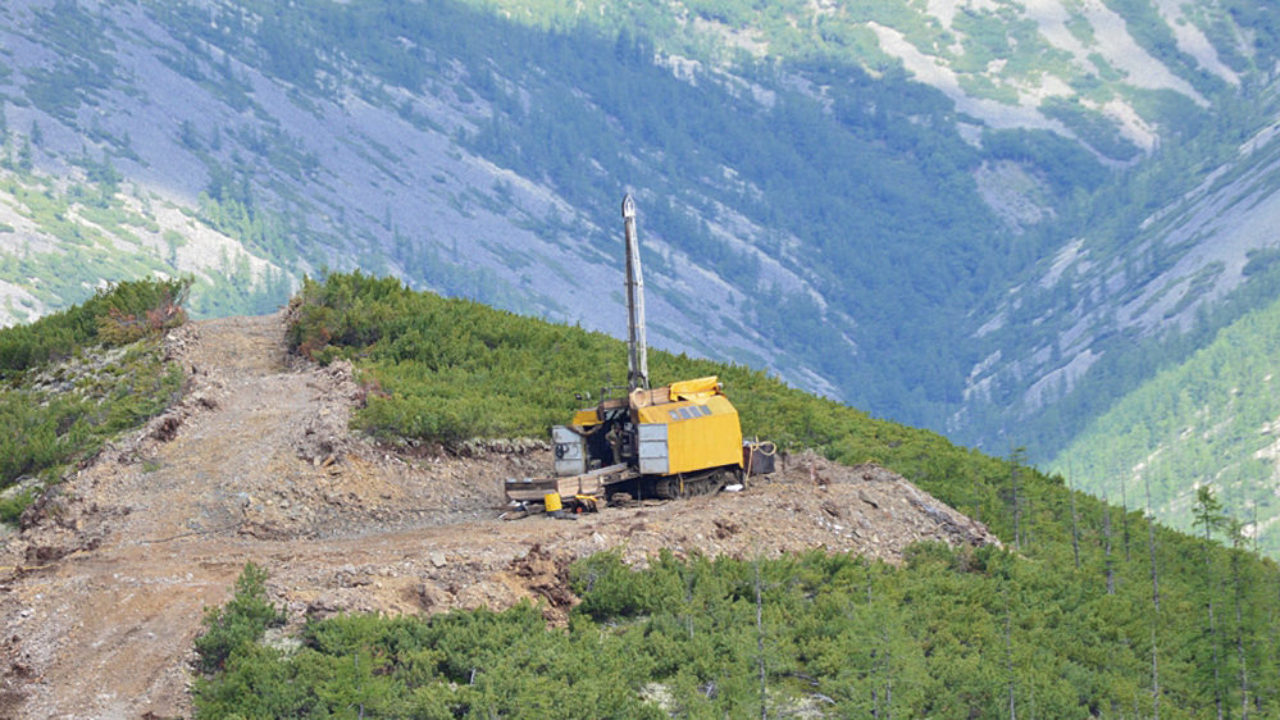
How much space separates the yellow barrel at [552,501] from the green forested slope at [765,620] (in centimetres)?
449

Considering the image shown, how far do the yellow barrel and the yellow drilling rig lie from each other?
2 centimetres

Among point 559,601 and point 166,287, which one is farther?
point 166,287

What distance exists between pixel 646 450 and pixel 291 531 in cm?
800

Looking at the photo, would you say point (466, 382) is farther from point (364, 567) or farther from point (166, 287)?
point (364, 567)

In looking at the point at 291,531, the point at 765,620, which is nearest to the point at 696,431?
the point at 765,620

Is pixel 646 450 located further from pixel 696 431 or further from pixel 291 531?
pixel 291 531

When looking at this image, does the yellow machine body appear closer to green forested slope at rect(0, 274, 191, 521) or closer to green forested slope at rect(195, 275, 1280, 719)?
green forested slope at rect(195, 275, 1280, 719)

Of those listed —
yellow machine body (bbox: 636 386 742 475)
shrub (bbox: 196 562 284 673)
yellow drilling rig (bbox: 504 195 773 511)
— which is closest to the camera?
shrub (bbox: 196 562 284 673)

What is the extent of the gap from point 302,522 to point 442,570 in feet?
19.3

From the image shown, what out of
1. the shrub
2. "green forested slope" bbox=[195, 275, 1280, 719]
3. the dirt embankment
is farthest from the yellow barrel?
the shrub

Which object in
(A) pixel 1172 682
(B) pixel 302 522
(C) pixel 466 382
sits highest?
(C) pixel 466 382

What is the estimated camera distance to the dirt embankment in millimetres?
30141

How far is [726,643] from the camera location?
32.3 metres

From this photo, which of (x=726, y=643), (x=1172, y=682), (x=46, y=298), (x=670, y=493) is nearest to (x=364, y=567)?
(x=726, y=643)
